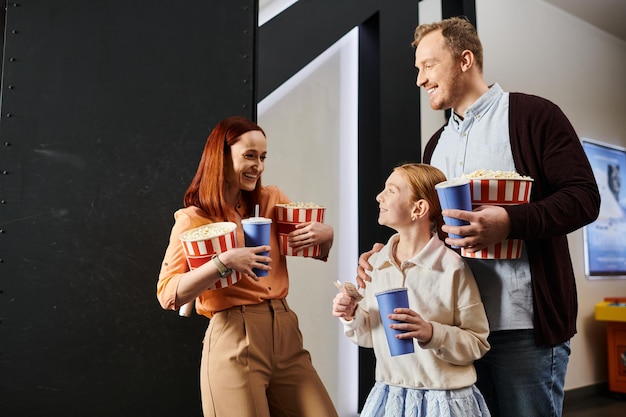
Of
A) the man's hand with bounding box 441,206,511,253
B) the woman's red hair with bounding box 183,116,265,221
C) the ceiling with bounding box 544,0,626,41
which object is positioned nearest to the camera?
the man's hand with bounding box 441,206,511,253

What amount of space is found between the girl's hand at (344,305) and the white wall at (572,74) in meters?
2.90

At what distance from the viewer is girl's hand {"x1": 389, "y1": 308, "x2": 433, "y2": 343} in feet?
4.69

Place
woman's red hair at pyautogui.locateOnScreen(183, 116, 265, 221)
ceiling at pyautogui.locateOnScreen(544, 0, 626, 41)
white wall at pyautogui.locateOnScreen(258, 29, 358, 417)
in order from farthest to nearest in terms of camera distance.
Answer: ceiling at pyautogui.locateOnScreen(544, 0, 626, 41)
white wall at pyautogui.locateOnScreen(258, 29, 358, 417)
woman's red hair at pyautogui.locateOnScreen(183, 116, 265, 221)

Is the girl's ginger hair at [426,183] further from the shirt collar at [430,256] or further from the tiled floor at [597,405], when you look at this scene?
the tiled floor at [597,405]

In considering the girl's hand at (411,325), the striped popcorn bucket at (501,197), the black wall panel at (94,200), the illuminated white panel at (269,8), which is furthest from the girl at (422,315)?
the illuminated white panel at (269,8)

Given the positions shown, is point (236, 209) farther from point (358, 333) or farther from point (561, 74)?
point (561, 74)

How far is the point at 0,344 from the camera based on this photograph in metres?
2.16

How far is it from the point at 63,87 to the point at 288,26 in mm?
1329

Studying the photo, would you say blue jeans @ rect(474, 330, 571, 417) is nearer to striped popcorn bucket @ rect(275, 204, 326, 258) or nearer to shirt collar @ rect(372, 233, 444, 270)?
shirt collar @ rect(372, 233, 444, 270)

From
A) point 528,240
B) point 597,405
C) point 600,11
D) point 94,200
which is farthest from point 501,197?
point 600,11

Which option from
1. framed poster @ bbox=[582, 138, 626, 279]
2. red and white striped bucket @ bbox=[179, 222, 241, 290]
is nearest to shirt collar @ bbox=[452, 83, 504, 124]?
red and white striped bucket @ bbox=[179, 222, 241, 290]

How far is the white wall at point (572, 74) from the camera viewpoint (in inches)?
194

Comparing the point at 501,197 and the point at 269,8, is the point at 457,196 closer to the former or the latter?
the point at 501,197

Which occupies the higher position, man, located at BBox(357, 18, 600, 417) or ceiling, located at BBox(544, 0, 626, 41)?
ceiling, located at BBox(544, 0, 626, 41)
